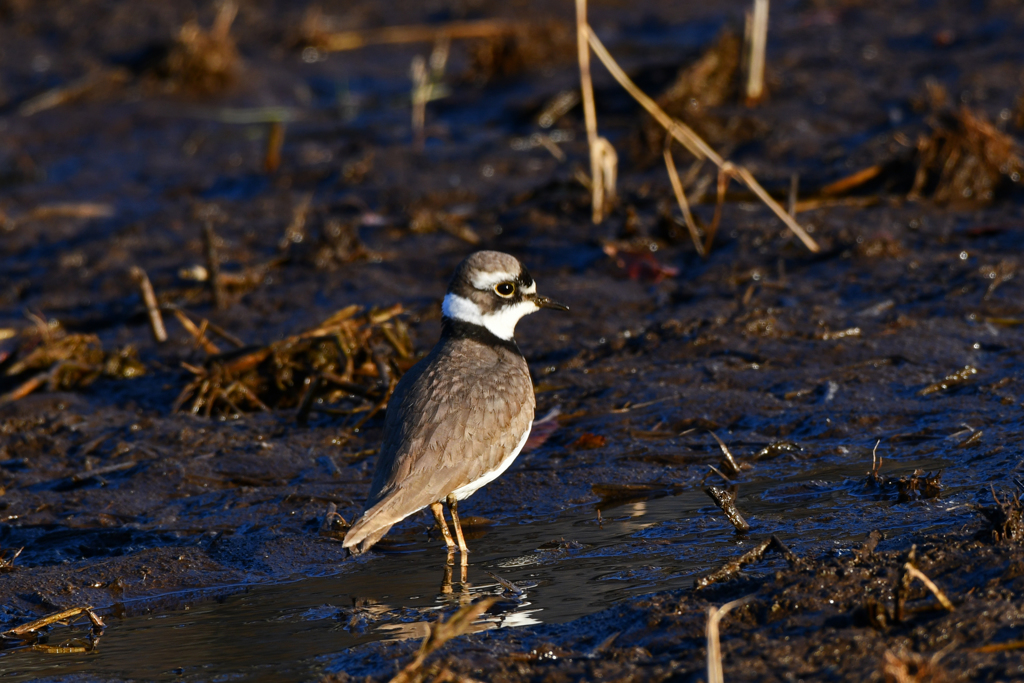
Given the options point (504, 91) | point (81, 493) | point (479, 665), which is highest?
point (504, 91)

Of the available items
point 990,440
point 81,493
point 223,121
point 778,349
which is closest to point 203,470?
point 81,493

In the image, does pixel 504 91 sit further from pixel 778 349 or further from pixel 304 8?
pixel 778 349

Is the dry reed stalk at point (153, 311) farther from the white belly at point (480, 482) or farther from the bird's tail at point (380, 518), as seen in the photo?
the bird's tail at point (380, 518)

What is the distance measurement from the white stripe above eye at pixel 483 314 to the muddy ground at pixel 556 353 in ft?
2.68

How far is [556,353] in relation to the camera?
8.00 meters

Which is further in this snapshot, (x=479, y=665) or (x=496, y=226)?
(x=496, y=226)

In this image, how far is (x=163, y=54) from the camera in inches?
572

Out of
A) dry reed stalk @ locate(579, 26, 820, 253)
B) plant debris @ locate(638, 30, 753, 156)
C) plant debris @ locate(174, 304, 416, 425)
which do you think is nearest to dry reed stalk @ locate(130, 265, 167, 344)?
plant debris @ locate(174, 304, 416, 425)

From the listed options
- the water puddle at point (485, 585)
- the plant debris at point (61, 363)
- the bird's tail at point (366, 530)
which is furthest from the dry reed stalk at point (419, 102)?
the bird's tail at point (366, 530)

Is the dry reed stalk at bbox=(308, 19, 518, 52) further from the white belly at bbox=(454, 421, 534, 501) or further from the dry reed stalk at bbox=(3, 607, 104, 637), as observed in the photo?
the dry reed stalk at bbox=(3, 607, 104, 637)

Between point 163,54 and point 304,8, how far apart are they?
9.94 ft

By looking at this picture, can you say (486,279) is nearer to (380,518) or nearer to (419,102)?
(380,518)

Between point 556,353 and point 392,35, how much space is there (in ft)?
29.6

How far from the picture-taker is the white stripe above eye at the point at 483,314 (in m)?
6.24
